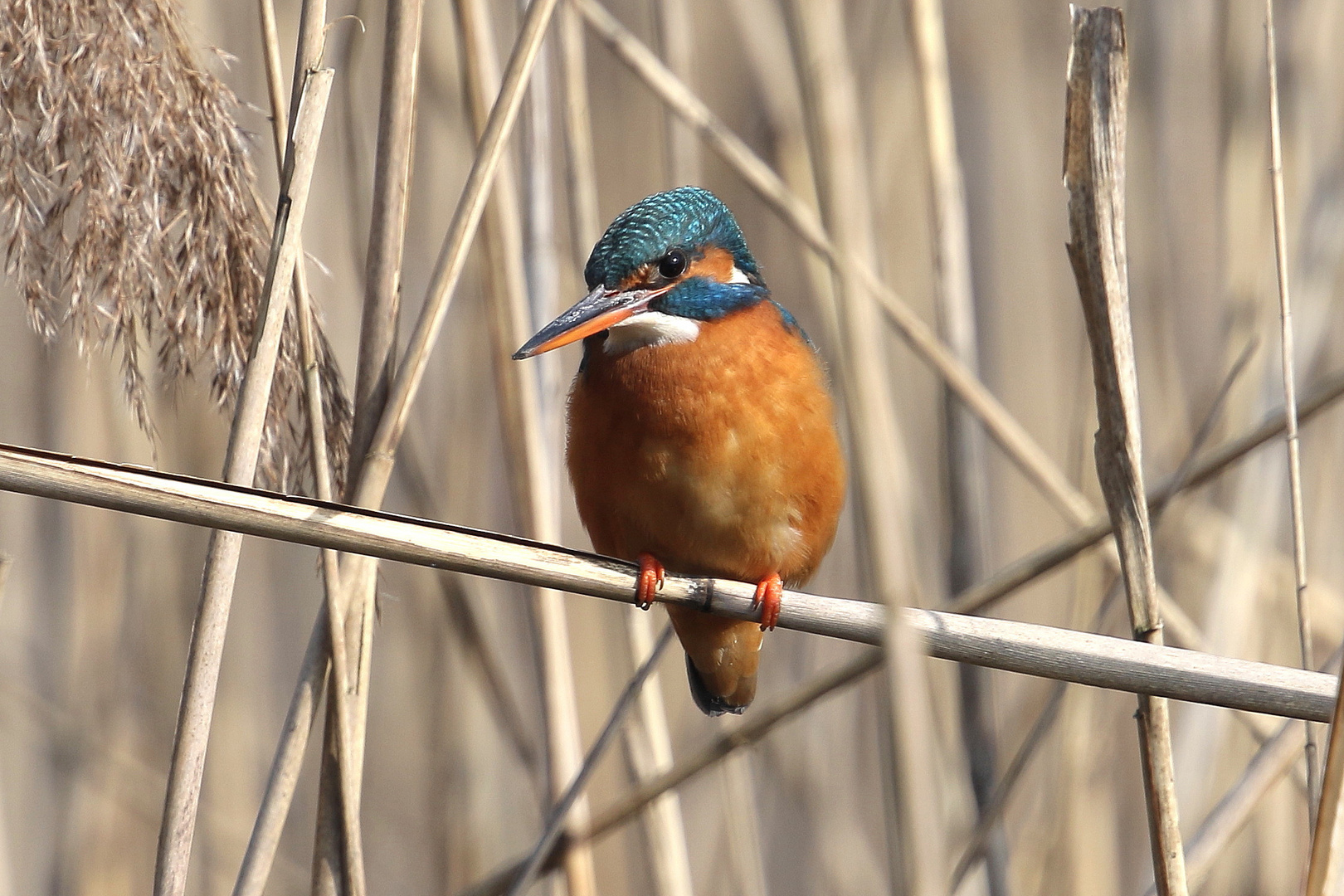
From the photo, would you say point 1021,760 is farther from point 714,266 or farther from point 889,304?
point 714,266

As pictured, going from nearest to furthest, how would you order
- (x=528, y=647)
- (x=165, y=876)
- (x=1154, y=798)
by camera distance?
(x=1154, y=798), (x=165, y=876), (x=528, y=647)

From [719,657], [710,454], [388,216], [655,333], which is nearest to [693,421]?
→ [710,454]

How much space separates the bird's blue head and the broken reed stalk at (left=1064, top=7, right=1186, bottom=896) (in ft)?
2.23

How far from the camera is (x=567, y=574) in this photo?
1276mm

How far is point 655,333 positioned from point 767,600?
17.8 inches

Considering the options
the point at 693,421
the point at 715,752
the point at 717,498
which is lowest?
the point at 715,752

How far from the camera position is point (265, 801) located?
1.46 metres

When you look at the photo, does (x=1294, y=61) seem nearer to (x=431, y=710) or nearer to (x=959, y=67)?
(x=959, y=67)

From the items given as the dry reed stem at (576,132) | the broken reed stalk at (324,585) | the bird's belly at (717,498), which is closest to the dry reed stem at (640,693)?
the dry reed stem at (576,132)

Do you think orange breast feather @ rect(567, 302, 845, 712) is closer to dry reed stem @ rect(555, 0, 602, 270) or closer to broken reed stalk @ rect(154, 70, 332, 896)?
dry reed stem @ rect(555, 0, 602, 270)

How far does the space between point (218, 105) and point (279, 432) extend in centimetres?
39

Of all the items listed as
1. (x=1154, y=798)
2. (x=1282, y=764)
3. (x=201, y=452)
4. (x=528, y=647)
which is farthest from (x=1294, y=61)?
(x=201, y=452)

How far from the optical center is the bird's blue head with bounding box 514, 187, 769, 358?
1.81 meters

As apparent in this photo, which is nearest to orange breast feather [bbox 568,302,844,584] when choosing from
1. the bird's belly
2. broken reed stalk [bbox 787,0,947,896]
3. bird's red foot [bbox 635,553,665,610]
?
the bird's belly
